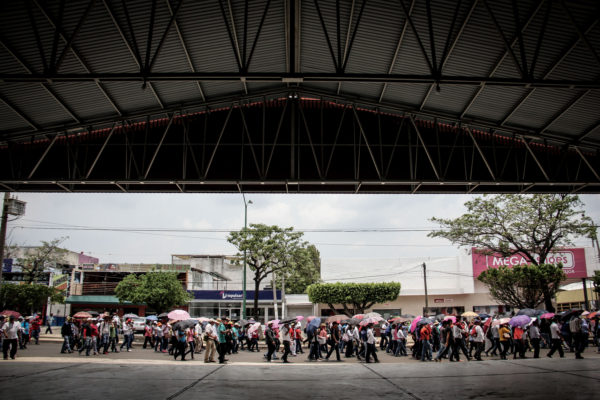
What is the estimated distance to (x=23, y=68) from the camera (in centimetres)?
1194

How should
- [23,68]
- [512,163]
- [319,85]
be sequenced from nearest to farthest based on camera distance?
[23,68], [319,85], [512,163]

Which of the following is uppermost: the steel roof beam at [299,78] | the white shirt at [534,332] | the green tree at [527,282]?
the steel roof beam at [299,78]

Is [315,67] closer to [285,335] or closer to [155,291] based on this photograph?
[285,335]

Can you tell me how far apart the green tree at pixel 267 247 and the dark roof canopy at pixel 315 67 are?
19463 millimetres

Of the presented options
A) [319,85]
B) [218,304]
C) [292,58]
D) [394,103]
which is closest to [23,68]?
[292,58]

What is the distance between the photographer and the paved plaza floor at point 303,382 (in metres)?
8.84

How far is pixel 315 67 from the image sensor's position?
47.6 feet

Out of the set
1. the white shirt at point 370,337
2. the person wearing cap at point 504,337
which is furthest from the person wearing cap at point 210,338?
the person wearing cap at point 504,337

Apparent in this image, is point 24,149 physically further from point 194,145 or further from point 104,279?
point 104,279

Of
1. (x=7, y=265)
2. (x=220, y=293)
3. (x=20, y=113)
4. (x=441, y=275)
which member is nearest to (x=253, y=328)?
(x=20, y=113)

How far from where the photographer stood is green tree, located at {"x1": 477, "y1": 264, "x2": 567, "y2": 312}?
27344 mm

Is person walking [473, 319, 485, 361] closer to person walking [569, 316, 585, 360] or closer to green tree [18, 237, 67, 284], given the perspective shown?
person walking [569, 316, 585, 360]

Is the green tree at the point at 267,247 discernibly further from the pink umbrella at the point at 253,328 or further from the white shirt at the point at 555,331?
the white shirt at the point at 555,331

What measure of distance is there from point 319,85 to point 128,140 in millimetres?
7033
